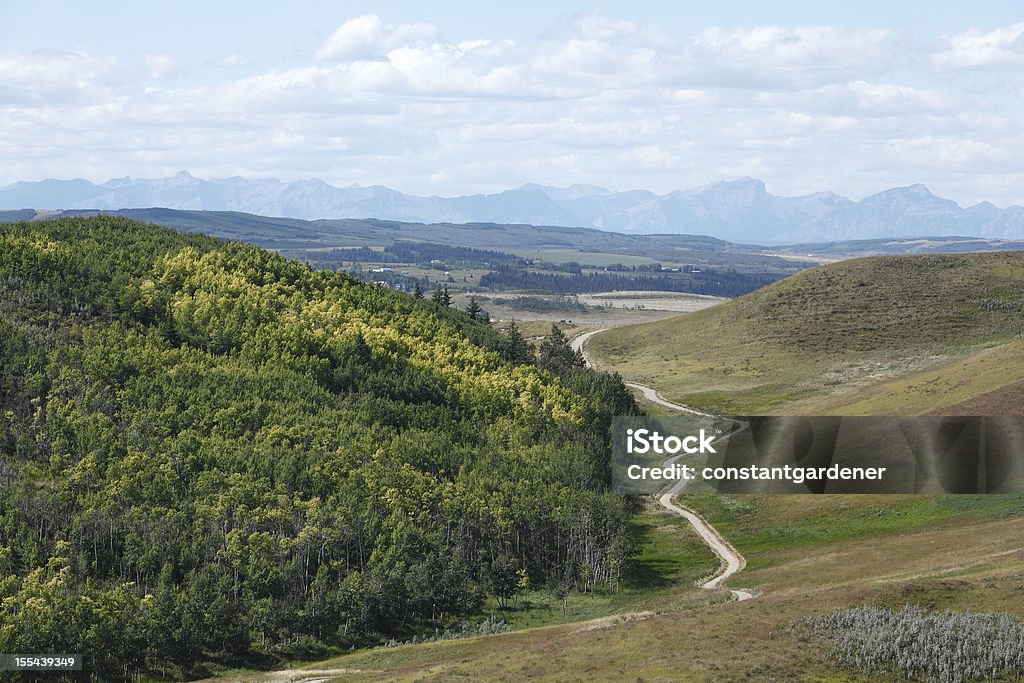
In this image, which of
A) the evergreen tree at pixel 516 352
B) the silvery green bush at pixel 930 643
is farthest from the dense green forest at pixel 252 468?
the silvery green bush at pixel 930 643

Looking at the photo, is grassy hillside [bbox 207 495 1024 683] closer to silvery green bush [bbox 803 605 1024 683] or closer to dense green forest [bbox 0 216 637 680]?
silvery green bush [bbox 803 605 1024 683]

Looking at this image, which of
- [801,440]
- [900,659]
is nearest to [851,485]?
[801,440]

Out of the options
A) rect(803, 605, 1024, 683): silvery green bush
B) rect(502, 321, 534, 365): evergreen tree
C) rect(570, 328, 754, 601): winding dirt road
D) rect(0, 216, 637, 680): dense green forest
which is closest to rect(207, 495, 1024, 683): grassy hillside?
rect(803, 605, 1024, 683): silvery green bush

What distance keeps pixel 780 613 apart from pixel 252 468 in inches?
2524

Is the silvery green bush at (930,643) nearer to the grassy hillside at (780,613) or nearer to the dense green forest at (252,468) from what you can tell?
the grassy hillside at (780,613)

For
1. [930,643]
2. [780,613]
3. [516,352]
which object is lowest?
[780,613]

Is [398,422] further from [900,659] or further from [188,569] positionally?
[900,659]

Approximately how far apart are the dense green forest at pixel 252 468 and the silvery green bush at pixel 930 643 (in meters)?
43.9

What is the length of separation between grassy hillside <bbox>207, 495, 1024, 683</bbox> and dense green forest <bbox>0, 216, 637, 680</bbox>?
1302 cm

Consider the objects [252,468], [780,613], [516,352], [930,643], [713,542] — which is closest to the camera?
[930,643]

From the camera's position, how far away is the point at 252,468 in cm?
11338

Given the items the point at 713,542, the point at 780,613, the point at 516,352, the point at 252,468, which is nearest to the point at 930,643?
the point at 780,613

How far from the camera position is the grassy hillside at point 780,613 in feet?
194

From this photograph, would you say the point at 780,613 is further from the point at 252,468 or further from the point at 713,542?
the point at 252,468
